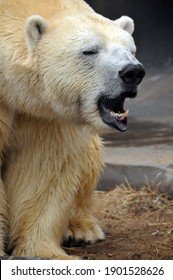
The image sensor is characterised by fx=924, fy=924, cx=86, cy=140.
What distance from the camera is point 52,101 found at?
181 inches

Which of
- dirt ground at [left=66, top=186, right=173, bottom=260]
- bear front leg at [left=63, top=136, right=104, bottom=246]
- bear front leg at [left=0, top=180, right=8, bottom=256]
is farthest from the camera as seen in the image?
bear front leg at [left=63, top=136, right=104, bottom=246]

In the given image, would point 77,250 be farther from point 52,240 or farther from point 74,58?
point 74,58

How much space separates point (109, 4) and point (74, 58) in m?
5.34

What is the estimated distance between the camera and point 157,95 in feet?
28.9

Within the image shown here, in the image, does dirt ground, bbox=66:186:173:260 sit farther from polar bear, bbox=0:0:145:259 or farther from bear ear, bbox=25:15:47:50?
bear ear, bbox=25:15:47:50

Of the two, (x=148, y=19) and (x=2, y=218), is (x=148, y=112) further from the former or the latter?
(x=2, y=218)

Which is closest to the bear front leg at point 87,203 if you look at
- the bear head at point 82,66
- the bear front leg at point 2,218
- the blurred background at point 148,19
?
the bear front leg at point 2,218

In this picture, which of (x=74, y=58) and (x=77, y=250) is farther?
(x=77, y=250)

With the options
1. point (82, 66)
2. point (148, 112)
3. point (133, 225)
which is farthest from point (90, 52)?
point (148, 112)

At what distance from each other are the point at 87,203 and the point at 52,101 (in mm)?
1020

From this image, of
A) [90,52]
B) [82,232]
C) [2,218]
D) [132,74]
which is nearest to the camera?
[132,74]

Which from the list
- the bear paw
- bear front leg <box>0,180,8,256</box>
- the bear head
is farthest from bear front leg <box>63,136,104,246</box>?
the bear head

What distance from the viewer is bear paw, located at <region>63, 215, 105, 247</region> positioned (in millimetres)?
5301
